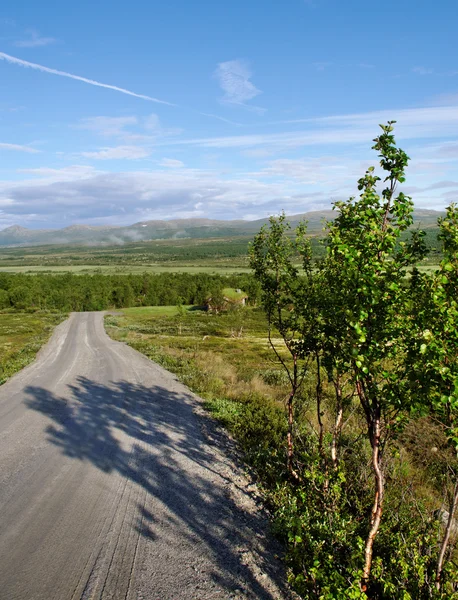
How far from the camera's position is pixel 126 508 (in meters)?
Answer: 10.8

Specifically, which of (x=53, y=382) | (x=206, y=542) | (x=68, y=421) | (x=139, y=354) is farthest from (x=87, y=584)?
(x=139, y=354)

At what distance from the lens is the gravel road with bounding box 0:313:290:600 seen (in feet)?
26.6

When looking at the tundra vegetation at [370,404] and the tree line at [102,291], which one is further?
the tree line at [102,291]

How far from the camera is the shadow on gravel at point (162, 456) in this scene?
9.11 metres

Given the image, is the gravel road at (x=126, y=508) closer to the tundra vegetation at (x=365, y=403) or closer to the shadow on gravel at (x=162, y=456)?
the shadow on gravel at (x=162, y=456)

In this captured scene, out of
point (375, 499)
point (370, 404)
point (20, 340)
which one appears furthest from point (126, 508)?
point (20, 340)

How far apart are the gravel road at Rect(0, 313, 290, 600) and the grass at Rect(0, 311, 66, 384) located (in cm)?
1251

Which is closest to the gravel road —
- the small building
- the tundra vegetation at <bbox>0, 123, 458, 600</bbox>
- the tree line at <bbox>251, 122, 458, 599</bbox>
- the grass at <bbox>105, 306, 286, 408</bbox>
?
the tundra vegetation at <bbox>0, 123, 458, 600</bbox>

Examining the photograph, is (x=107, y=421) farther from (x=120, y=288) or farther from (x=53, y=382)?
(x=120, y=288)

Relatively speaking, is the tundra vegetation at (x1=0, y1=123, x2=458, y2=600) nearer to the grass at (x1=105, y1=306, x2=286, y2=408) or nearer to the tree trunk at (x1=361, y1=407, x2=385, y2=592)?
the tree trunk at (x1=361, y1=407, x2=385, y2=592)

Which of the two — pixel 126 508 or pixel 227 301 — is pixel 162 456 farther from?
pixel 227 301

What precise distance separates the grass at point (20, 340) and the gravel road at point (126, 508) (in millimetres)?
12512

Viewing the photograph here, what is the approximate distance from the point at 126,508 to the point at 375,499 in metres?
7.20

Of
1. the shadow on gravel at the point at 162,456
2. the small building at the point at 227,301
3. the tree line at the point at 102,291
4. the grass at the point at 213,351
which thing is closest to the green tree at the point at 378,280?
the shadow on gravel at the point at 162,456
